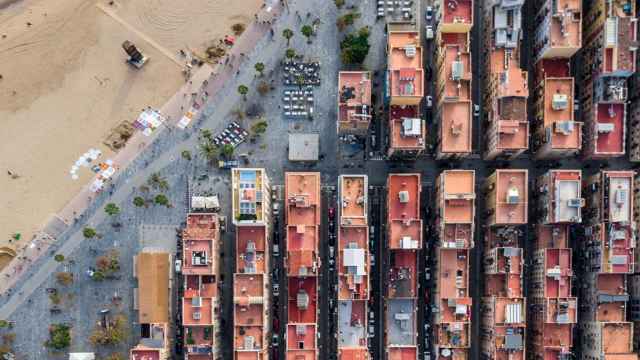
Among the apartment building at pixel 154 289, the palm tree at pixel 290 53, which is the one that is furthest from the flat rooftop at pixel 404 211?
the apartment building at pixel 154 289

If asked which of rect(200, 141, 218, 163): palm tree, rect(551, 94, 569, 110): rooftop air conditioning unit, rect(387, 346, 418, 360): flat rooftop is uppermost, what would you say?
rect(551, 94, 569, 110): rooftop air conditioning unit

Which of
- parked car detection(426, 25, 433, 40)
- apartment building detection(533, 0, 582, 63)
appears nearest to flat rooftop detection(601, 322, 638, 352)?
apartment building detection(533, 0, 582, 63)

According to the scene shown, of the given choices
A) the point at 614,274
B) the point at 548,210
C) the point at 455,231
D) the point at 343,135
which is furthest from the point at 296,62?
the point at 614,274

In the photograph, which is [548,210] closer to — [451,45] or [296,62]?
[451,45]

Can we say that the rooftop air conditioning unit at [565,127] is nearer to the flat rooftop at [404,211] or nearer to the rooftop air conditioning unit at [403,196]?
the flat rooftop at [404,211]

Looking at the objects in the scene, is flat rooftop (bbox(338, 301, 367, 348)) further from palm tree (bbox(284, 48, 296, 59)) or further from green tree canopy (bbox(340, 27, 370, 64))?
palm tree (bbox(284, 48, 296, 59))
